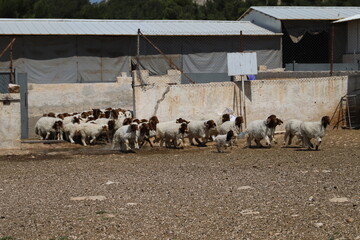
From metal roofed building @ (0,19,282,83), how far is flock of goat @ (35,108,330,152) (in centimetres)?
869

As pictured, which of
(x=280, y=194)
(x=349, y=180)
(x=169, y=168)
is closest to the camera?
(x=280, y=194)

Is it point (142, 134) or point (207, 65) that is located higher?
point (207, 65)

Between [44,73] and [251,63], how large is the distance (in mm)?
12860

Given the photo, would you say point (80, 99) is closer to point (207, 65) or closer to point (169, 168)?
point (207, 65)

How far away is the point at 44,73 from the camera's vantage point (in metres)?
33.5


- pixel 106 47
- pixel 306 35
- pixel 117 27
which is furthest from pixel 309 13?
pixel 106 47

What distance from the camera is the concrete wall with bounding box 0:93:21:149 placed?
20594mm

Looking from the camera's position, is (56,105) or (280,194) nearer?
(280,194)

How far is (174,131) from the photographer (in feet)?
67.9

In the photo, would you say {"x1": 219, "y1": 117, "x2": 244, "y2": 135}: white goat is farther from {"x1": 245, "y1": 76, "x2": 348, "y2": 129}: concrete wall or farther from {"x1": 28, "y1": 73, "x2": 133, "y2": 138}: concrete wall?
{"x1": 28, "y1": 73, "x2": 133, "y2": 138}: concrete wall

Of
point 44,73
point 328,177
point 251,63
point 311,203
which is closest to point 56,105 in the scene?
point 44,73

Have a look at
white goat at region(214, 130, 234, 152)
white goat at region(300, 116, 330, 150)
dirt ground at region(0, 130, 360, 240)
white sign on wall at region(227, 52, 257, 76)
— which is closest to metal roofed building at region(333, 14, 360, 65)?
white sign on wall at region(227, 52, 257, 76)

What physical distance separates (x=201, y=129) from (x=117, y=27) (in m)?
16.4

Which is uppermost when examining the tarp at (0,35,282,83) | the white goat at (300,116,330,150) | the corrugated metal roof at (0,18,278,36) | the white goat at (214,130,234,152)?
the corrugated metal roof at (0,18,278,36)
